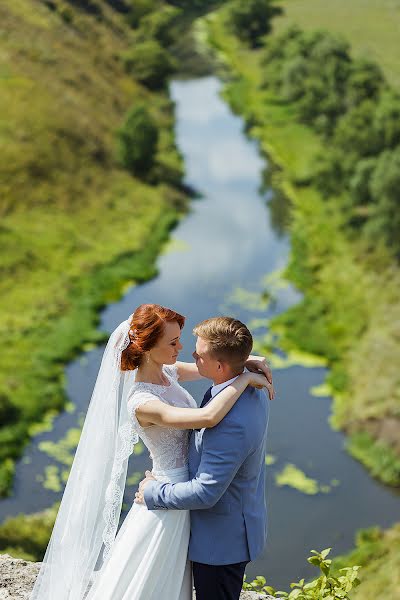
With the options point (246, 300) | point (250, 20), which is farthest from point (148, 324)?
point (250, 20)

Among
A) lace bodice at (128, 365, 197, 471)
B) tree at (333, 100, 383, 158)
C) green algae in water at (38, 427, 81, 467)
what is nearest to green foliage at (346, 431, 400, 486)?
green algae in water at (38, 427, 81, 467)

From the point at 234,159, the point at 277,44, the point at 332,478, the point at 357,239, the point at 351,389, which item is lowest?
the point at 332,478

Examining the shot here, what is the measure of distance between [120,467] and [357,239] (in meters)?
27.8

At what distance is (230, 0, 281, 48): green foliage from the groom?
207ft

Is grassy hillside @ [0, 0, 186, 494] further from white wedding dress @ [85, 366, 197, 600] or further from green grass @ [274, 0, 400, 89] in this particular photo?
green grass @ [274, 0, 400, 89]

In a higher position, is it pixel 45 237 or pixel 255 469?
pixel 45 237

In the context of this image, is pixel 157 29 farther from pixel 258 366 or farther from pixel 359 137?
pixel 258 366

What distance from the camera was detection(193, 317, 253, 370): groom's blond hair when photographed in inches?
205

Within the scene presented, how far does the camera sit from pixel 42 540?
1753cm

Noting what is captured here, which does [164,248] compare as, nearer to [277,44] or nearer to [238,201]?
[238,201]

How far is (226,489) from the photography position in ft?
17.8

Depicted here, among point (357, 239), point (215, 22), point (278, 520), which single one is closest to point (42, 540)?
point (278, 520)

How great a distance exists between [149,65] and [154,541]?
166ft

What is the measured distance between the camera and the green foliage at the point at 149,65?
5350cm
